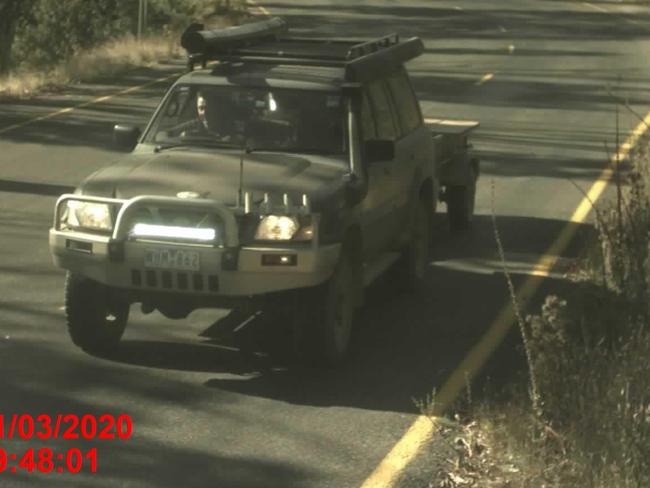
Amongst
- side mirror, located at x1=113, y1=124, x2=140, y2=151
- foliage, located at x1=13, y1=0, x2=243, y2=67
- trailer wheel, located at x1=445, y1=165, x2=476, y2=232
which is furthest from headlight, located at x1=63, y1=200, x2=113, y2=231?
foliage, located at x1=13, y1=0, x2=243, y2=67

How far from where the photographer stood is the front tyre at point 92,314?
34.0 ft

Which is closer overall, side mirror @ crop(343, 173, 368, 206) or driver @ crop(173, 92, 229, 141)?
side mirror @ crop(343, 173, 368, 206)

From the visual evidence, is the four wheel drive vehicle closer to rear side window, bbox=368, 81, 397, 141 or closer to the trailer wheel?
rear side window, bbox=368, 81, 397, 141

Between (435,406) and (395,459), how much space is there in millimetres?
1093

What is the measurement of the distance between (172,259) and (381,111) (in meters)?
2.71

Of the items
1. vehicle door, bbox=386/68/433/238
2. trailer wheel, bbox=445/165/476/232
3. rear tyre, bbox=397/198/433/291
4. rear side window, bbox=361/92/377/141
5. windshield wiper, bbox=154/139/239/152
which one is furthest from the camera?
trailer wheel, bbox=445/165/476/232

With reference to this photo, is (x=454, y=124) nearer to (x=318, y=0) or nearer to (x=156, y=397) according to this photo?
(x=156, y=397)

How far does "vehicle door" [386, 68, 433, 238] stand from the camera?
12195 mm

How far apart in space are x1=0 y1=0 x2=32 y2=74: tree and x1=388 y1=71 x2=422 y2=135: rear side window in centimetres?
3099

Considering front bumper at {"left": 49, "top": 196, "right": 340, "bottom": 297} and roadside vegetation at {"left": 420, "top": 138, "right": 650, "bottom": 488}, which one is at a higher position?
front bumper at {"left": 49, "top": 196, "right": 340, "bottom": 297}

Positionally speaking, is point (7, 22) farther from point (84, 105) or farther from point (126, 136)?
point (126, 136)

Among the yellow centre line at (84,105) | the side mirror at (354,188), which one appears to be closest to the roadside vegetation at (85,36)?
the yellow centre line at (84,105)

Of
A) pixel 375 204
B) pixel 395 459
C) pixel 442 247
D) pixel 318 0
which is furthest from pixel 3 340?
pixel 318 0

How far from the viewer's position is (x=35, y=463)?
820cm
